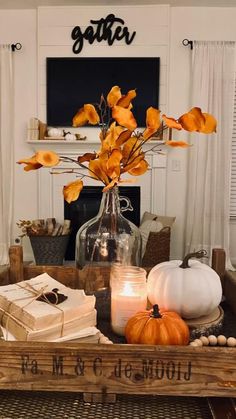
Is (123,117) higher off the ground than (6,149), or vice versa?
(6,149)

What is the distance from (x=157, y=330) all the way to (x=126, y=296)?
7.0 inches

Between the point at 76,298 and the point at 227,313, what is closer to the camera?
the point at 76,298

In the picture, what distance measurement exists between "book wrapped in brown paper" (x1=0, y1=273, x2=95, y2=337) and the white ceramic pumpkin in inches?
8.4

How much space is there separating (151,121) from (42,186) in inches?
138

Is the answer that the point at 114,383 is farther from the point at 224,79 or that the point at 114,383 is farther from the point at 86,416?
the point at 224,79

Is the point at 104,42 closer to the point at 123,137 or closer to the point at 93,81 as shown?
the point at 93,81

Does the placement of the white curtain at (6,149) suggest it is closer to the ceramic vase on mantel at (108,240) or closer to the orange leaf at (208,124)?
the ceramic vase on mantel at (108,240)

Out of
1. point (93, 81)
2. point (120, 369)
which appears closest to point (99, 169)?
point (120, 369)

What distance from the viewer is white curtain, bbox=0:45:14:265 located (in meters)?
4.30

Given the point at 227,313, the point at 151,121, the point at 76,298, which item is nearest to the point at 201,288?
the point at 227,313

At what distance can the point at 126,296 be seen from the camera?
1069 mm

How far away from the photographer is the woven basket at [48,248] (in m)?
4.08

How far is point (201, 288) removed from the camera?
1.10m

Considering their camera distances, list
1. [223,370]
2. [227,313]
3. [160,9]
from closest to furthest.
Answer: [223,370] → [227,313] → [160,9]
